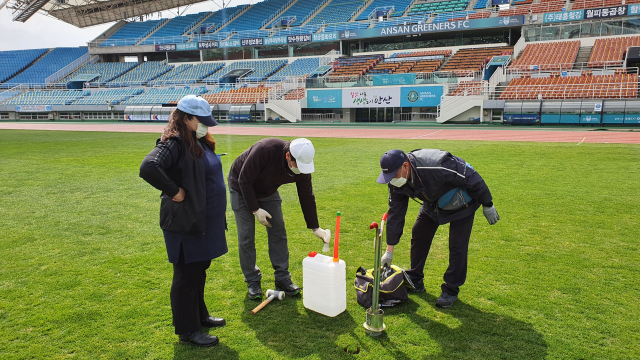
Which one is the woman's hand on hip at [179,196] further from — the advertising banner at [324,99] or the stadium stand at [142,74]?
the stadium stand at [142,74]

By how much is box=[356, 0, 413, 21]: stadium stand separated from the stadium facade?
0.47 ft

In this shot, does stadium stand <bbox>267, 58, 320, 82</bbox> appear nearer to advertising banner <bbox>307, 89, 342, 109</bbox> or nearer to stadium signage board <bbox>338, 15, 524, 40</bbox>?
stadium signage board <bbox>338, 15, 524, 40</bbox>

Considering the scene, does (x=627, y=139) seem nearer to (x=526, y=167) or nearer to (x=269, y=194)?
(x=526, y=167)

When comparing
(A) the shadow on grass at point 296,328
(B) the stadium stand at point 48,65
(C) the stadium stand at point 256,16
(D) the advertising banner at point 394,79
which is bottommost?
(A) the shadow on grass at point 296,328

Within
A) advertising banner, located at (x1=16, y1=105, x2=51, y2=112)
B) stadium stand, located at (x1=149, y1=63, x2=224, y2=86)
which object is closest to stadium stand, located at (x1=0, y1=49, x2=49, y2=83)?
advertising banner, located at (x1=16, y1=105, x2=51, y2=112)

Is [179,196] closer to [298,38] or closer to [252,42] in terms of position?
[298,38]

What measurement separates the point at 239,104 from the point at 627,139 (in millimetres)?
29831

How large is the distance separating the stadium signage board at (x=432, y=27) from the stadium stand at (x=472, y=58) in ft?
6.77

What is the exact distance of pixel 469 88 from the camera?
106ft

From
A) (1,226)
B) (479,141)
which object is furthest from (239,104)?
(1,226)

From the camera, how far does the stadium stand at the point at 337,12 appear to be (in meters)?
49.8

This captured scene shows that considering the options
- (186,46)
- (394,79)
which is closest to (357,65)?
(394,79)

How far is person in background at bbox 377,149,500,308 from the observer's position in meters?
3.95

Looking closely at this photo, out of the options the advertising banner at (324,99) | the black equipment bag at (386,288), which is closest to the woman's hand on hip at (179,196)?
the black equipment bag at (386,288)
